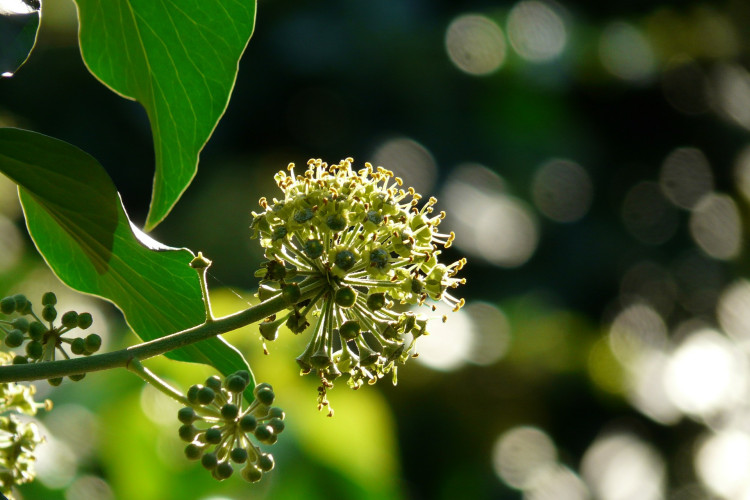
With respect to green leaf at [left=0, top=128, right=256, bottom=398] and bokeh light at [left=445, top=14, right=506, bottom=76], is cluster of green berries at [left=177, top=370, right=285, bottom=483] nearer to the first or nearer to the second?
green leaf at [left=0, top=128, right=256, bottom=398]

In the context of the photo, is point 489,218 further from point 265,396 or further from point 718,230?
point 265,396

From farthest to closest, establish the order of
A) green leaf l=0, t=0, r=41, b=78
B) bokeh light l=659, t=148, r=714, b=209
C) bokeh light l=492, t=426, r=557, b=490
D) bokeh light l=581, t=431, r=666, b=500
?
bokeh light l=659, t=148, r=714, b=209
bokeh light l=581, t=431, r=666, b=500
bokeh light l=492, t=426, r=557, b=490
green leaf l=0, t=0, r=41, b=78

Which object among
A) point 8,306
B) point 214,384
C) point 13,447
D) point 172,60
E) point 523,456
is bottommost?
point 523,456

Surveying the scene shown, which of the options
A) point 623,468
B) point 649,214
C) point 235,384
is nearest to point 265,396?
point 235,384

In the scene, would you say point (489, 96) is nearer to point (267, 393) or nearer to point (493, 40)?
point (493, 40)

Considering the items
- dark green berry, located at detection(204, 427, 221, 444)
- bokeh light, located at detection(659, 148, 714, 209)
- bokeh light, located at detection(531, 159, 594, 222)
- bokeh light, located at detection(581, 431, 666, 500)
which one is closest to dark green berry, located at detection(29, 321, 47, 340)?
dark green berry, located at detection(204, 427, 221, 444)

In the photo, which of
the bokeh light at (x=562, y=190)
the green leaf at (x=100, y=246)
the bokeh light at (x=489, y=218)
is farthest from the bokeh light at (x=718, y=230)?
the green leaf at (x=100, y=246)
